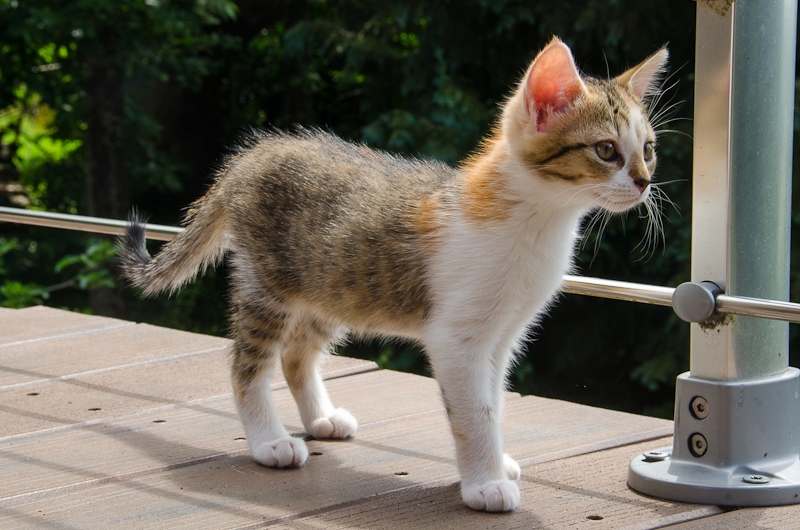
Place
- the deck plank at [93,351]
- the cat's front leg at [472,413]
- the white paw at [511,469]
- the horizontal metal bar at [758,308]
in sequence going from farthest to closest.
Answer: the deck plank at [93,351]
the white paw at [511,469]
the cat's front leg at [472,413]
the horizontal metal bar at [758,308]

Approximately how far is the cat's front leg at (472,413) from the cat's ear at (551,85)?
60 centimetres

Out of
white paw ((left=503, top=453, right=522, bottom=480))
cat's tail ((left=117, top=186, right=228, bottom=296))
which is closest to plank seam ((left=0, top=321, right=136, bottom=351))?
cat's tail ((left=117, top=186, right=228, bottom=296))

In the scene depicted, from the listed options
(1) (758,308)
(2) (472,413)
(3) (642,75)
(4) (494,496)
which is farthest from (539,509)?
(3) (642,75)

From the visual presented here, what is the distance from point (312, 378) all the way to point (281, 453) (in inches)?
16.9

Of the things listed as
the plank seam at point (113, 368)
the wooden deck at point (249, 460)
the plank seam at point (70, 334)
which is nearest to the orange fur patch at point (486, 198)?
the wooden deck at point (249, 460)

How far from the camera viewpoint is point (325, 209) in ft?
8.61

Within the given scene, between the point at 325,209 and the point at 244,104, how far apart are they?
7779 millimetres

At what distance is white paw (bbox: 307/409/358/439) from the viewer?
2.68 metres

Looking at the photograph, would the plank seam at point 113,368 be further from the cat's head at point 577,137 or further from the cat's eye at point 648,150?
the cat's eye at point 648,150

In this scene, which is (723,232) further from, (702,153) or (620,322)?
(620,322)

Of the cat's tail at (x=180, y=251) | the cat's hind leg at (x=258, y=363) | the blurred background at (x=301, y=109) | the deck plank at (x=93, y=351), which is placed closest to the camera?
the cat's hind leg at (x=258, y=363)

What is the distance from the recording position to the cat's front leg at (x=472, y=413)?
220 cm

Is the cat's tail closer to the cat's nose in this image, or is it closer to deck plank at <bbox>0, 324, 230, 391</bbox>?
deck plank at <bbox>0, 324, 230, 391</bbox>

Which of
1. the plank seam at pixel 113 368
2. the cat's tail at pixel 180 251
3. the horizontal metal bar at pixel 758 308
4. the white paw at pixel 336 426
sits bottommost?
the white paw at pixel 336 426
